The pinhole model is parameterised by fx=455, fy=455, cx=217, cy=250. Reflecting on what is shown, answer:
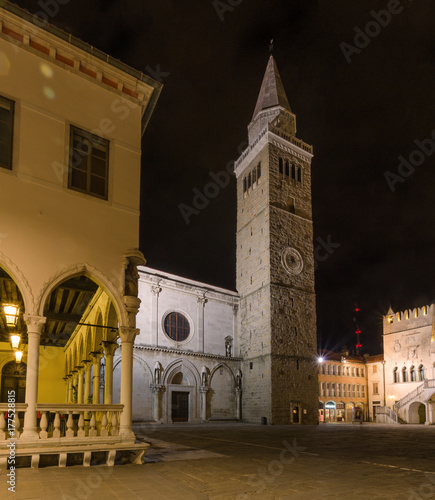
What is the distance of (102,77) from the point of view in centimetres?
1159

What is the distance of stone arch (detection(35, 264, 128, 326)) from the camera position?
9.74 metres

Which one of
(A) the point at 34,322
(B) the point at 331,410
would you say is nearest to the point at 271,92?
(B) the point at 331,410

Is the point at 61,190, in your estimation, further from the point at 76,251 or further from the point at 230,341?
the point at 230,341

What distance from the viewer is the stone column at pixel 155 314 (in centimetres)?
3546

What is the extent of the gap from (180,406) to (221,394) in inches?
170

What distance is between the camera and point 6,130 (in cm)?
996

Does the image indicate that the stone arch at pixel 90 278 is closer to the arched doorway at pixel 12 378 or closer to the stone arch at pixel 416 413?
the arched doorway at pixel 12 378

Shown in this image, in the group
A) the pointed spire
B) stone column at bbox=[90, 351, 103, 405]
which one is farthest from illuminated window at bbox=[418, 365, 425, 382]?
stone column at bbox=[90, 351, 103, 405]

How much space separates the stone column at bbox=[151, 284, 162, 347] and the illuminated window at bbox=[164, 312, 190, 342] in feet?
3.97

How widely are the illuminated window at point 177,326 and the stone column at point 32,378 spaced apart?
1097 inches

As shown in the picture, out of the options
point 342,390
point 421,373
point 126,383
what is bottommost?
point 342,390

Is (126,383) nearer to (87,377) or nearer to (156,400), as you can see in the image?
(87,377)

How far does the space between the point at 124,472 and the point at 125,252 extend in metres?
4.83

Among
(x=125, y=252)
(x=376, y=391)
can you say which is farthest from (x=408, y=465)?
(x=376, y=391)
